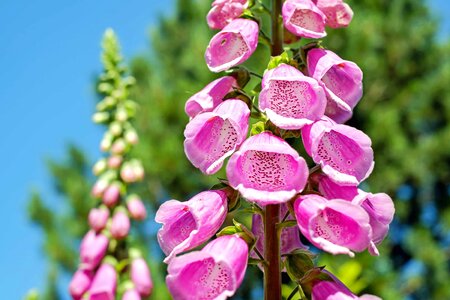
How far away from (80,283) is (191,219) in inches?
57.4

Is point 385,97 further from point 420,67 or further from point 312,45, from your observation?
point 312,45

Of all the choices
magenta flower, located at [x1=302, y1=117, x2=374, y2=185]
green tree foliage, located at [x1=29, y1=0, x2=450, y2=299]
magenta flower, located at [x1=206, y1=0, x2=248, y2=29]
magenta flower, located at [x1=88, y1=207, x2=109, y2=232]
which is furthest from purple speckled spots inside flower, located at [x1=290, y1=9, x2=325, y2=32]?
green tree foliage, located at [x1=29, y1=0, x2=450, y2=299]

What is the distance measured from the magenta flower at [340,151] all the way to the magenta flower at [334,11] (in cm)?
31

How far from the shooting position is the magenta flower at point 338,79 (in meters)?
1.20

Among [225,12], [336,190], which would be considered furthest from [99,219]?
[336,190]

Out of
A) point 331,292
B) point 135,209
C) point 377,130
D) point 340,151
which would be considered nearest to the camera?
point 331,292

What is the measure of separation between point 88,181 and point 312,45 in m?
8.58

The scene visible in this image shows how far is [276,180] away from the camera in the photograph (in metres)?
1.06

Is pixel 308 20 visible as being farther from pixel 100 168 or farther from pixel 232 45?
pixel 100 168

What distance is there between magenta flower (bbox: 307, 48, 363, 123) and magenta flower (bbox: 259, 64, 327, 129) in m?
0.05

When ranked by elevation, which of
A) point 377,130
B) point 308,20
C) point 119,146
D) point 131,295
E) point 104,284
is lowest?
point 377,130

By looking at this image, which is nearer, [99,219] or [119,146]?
[99,219]

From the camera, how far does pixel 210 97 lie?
124cm

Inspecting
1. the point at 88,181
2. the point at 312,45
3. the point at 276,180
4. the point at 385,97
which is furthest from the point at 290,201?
the point at 385,97
